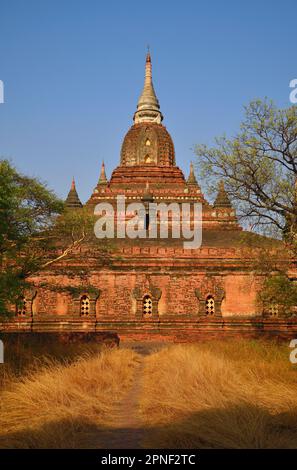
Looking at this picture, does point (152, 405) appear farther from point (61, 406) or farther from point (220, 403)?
point (61, 406)

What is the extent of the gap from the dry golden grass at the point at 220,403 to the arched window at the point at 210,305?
1160cm

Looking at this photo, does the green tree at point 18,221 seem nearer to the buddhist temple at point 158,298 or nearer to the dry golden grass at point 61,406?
the dry golden grass at point 61,406

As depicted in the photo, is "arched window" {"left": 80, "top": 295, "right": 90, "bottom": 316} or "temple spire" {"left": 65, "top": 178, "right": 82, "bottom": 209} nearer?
"arched window" {"left": 80, "top": 295, "right": 90, "bottom": 316}

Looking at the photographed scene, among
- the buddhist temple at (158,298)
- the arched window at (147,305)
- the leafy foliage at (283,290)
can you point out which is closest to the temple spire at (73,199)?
the buddhist temple at (158,298)

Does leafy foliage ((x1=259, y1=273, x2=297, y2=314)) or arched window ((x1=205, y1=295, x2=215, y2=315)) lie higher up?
leafy foliage ((x1=259, y1=273, x2=297, y2=314))

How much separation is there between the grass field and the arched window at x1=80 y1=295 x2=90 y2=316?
12.5 metres

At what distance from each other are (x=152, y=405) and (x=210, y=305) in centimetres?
1693

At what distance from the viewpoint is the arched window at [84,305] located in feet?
86.3

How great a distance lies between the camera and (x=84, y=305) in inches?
1040

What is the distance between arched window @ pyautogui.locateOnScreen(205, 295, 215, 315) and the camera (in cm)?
2597

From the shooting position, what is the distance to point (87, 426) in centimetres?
806

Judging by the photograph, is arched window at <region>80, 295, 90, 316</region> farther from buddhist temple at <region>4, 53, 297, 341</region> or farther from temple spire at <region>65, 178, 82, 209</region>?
temple spire at <region>65, 178, 82, 209</region>

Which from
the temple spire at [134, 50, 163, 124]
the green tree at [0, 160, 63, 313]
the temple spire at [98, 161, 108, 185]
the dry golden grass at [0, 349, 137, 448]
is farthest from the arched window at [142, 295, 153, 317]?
the temple spire at [134, 50, 163, 124]
